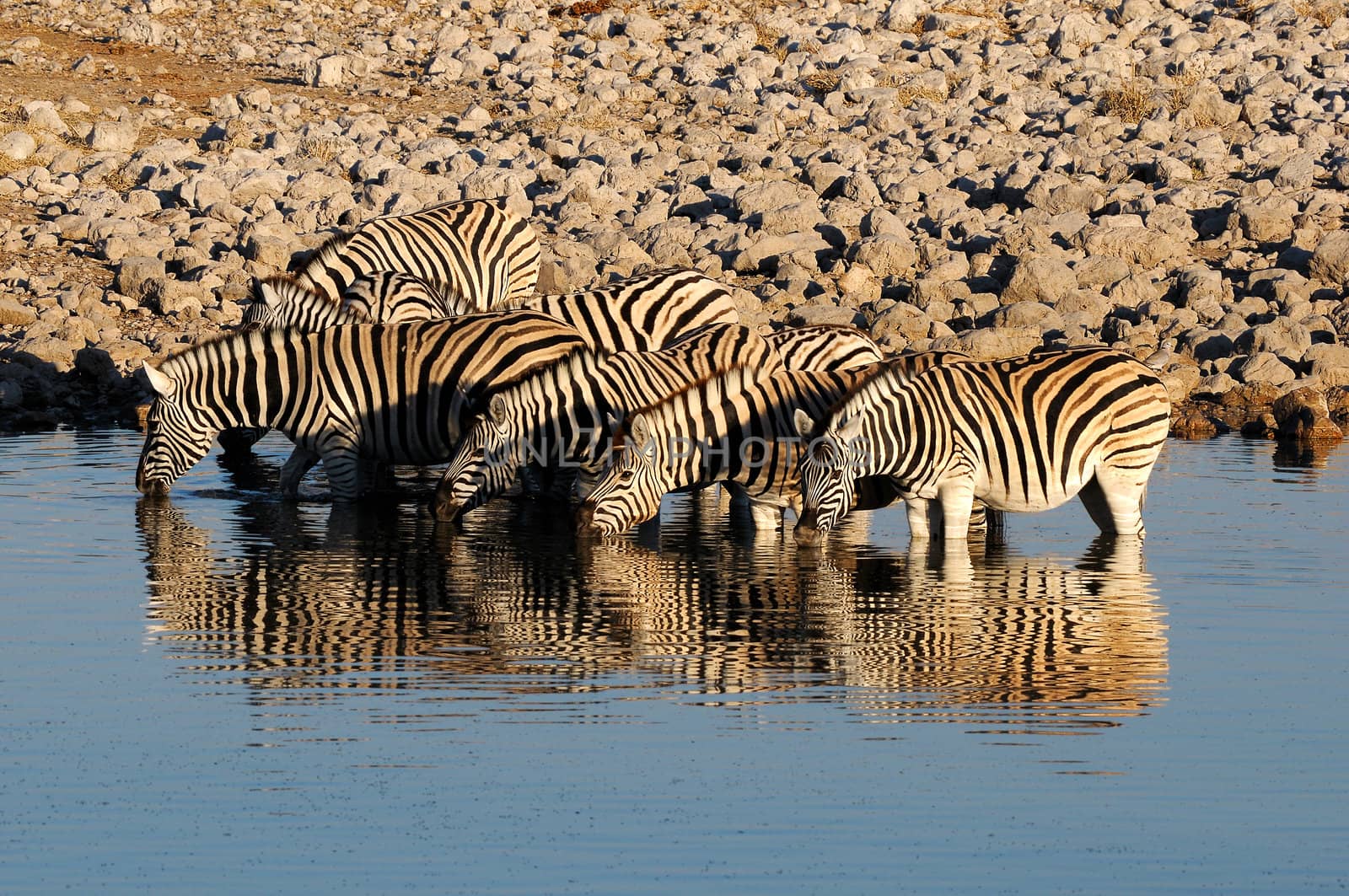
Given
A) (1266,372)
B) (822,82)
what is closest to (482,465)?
(1266,372)

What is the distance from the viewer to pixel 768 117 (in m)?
30.6

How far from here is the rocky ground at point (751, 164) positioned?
891 inches

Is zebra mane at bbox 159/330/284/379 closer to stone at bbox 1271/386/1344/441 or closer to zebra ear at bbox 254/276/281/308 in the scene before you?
zebra ear at bbox 254/276/281/308

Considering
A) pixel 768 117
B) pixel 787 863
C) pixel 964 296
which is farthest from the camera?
pixel 768 117

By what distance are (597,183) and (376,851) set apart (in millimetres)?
21511

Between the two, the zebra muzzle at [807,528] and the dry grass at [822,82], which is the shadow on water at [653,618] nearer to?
the zebra muzzle at [807,528]

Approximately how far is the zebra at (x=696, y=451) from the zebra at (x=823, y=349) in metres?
1.59

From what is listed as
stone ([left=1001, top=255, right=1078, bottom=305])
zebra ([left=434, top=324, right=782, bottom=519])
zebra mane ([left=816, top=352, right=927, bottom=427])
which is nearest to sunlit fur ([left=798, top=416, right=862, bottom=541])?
zebra mane ([left=816, top=352, right=927, bottom=427])

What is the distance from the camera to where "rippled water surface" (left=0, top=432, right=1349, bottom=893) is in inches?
276

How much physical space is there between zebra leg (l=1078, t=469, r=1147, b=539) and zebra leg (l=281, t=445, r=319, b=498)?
5752 mm

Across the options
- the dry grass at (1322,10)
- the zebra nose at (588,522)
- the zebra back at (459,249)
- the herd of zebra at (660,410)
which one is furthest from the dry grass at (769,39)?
the zebra nose at (588,522)

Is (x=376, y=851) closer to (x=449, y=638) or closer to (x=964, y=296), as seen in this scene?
(x=449, y=638)

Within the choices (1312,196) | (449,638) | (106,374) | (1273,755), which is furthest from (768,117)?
(1273,755)

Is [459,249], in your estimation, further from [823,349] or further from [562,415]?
[562,415]
